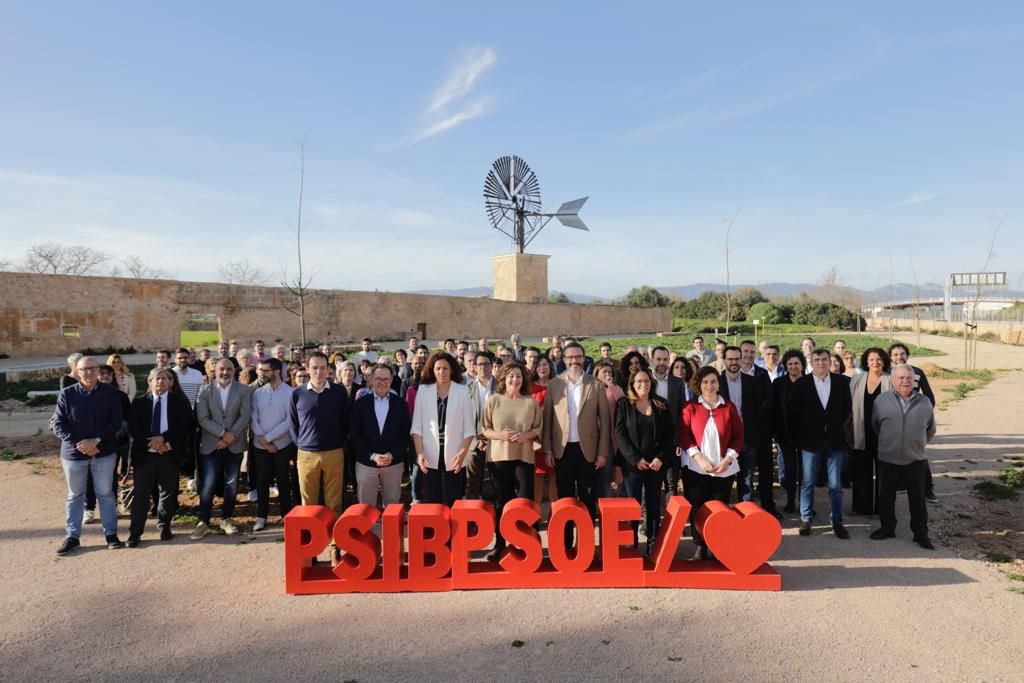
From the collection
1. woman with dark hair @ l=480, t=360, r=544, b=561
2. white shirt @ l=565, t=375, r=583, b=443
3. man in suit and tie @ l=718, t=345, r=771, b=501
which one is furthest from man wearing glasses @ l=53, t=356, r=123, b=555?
man in suit and tie @ l=718, t=345, r=771, b=501

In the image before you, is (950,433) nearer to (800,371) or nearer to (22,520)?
(800,371)

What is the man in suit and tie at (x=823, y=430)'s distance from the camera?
217 inches

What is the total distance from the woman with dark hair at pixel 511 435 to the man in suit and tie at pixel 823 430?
107 inches

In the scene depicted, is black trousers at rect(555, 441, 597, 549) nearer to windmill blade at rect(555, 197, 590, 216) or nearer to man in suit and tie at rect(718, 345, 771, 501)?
man in suit and tie at rect(718, 345, 771, 501)

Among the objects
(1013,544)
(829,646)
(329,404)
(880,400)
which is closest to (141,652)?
(329,404)

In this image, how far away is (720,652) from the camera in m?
3.58

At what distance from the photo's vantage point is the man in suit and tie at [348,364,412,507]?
16.8 feet

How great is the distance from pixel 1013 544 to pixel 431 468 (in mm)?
5556

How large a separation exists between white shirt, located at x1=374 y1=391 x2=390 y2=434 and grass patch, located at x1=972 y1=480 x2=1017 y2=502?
694 cm

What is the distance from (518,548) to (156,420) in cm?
379

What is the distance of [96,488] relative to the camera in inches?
211

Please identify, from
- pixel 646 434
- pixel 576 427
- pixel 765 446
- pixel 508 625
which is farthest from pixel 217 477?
pixel 765 446

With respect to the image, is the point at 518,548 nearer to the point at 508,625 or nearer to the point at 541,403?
the point at 508,625

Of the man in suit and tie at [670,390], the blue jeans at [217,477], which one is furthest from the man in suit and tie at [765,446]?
the blue jeans at [217,477]
